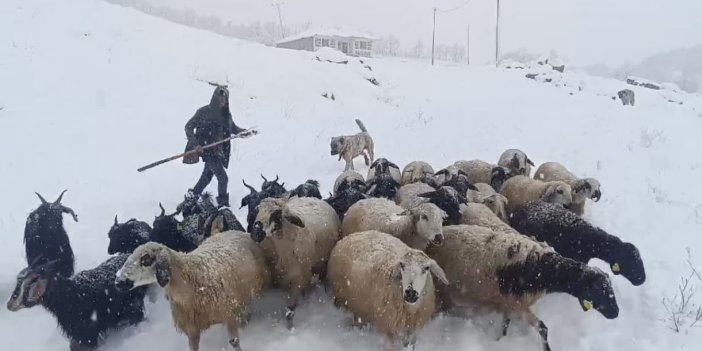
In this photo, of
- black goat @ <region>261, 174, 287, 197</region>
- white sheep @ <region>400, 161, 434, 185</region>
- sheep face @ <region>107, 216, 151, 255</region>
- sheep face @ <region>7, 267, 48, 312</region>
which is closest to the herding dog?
white sheep @ <region>400, 161, 434, 185</region>

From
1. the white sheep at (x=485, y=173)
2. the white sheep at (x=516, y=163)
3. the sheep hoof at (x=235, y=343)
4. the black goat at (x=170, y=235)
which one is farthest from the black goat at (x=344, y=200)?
the white sheep at (x=516, y=163)

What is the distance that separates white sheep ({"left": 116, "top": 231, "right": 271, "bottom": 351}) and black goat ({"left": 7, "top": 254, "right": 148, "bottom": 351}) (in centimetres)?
115

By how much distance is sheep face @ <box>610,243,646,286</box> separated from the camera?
17.7ft

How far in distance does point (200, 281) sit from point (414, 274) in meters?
2.10

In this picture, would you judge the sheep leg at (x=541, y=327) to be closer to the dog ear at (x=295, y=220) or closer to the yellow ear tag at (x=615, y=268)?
the yellow ear tag at (x=615, y=268)

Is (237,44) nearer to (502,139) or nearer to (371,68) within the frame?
(371,68)

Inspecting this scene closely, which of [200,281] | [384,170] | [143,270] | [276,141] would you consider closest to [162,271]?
[143,270]

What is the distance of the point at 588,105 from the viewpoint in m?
22.4

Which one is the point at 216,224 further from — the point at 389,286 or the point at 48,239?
the point at 389,286

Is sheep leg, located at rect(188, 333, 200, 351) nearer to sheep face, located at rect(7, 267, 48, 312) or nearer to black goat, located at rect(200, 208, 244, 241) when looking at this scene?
sheep face, located at rect(7, 267, 48, 312)

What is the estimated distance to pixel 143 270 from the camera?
4.55 metres

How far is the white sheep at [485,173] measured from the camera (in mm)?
8891

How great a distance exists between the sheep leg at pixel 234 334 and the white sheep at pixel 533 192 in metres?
4.59

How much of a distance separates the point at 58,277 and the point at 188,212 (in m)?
2.79
